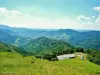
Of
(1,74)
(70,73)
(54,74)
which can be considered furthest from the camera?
(70,73)

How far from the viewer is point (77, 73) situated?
93.9 ft

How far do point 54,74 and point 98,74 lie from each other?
750cm

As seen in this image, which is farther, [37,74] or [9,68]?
[9,68]

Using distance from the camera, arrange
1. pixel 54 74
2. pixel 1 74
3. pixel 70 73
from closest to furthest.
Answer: pixel 1 74, pixel 54 74, pixel 70 73

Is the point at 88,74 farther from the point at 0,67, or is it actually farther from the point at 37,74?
the point at 0,67

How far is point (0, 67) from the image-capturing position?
28.7 meters

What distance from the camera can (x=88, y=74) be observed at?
28547 mm

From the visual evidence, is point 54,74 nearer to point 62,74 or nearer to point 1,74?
point 62,74

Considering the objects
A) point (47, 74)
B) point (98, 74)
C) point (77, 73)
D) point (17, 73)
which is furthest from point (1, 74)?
point (98, 74)

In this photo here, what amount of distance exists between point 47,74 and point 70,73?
4.07 m

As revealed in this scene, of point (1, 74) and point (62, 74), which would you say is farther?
point (62, 74)

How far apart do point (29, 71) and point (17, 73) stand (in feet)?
7.05

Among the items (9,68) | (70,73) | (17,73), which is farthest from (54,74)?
(9,68)

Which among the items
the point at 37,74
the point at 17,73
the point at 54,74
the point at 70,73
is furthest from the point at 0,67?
the point at 70,73
